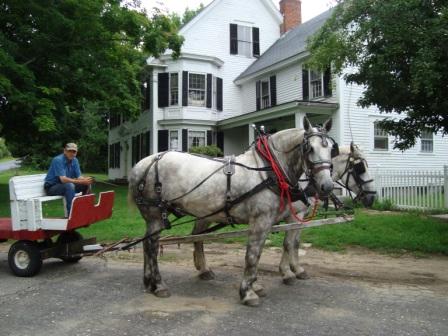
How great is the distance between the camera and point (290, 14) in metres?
29.1

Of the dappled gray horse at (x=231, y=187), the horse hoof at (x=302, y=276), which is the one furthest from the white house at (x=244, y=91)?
the dappled gray horse at (x=231, y=187)

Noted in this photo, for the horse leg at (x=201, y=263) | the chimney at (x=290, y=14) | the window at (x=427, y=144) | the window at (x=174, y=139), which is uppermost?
the chimney at (x=290, y=14)

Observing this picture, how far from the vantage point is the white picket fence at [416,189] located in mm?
13920

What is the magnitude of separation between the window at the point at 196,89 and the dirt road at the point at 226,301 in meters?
17.4

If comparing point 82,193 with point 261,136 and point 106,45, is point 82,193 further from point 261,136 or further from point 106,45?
point 106,45

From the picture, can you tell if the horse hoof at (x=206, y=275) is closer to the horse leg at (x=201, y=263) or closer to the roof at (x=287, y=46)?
the horse leg at (x=201, y=263)

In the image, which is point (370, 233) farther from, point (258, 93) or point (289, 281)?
point (258, 93)

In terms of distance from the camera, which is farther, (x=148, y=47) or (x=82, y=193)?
(x=148, y=47)

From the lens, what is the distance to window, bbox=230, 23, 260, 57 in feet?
87.7

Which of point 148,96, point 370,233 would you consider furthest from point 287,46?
point 370,233

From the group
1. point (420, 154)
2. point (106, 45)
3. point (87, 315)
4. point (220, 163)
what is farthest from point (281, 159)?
point (420, 154)

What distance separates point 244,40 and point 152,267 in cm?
2302

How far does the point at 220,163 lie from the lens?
6051 mm

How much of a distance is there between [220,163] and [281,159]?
0.80 m
